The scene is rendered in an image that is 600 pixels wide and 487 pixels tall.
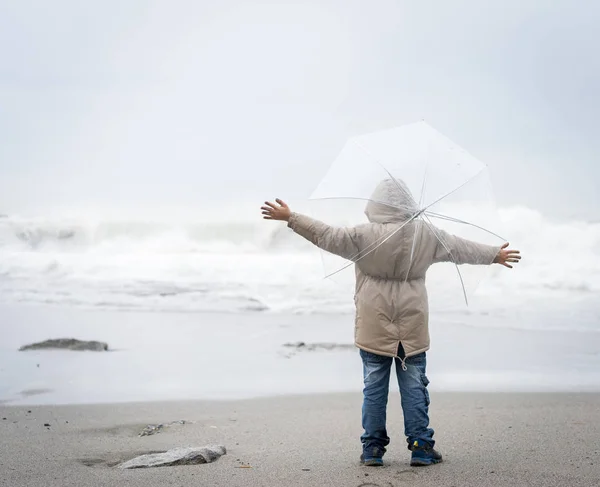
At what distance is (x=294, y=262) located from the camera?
13297mm

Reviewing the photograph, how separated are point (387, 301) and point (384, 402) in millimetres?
454

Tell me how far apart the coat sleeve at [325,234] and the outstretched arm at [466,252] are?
40 centimetres

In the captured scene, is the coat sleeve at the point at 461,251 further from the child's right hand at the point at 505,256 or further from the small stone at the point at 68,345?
the small stone at the point at 68,345

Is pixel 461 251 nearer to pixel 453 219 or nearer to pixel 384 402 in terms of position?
pixel 453 219

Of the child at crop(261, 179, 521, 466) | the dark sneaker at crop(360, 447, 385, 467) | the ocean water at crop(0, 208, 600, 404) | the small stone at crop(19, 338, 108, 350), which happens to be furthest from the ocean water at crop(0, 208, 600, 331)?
the dark sneaker at crop(360, 447, 385, 467)

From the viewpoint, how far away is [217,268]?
13.4 m

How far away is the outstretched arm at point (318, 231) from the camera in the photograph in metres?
2.96

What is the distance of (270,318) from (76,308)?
2798mm

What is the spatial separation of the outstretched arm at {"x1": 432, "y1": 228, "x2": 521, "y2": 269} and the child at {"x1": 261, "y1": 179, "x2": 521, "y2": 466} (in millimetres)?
28

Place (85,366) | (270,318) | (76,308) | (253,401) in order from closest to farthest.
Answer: (253,401) < (85,366) < (270,318) < (76,308)

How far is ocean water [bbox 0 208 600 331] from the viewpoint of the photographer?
9969mm

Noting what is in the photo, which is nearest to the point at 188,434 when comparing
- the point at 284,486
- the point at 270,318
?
the point at 284,486

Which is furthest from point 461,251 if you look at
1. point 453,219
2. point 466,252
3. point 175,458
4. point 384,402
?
point 175,458

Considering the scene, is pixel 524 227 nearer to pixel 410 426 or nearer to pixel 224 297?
pixel 224 297
